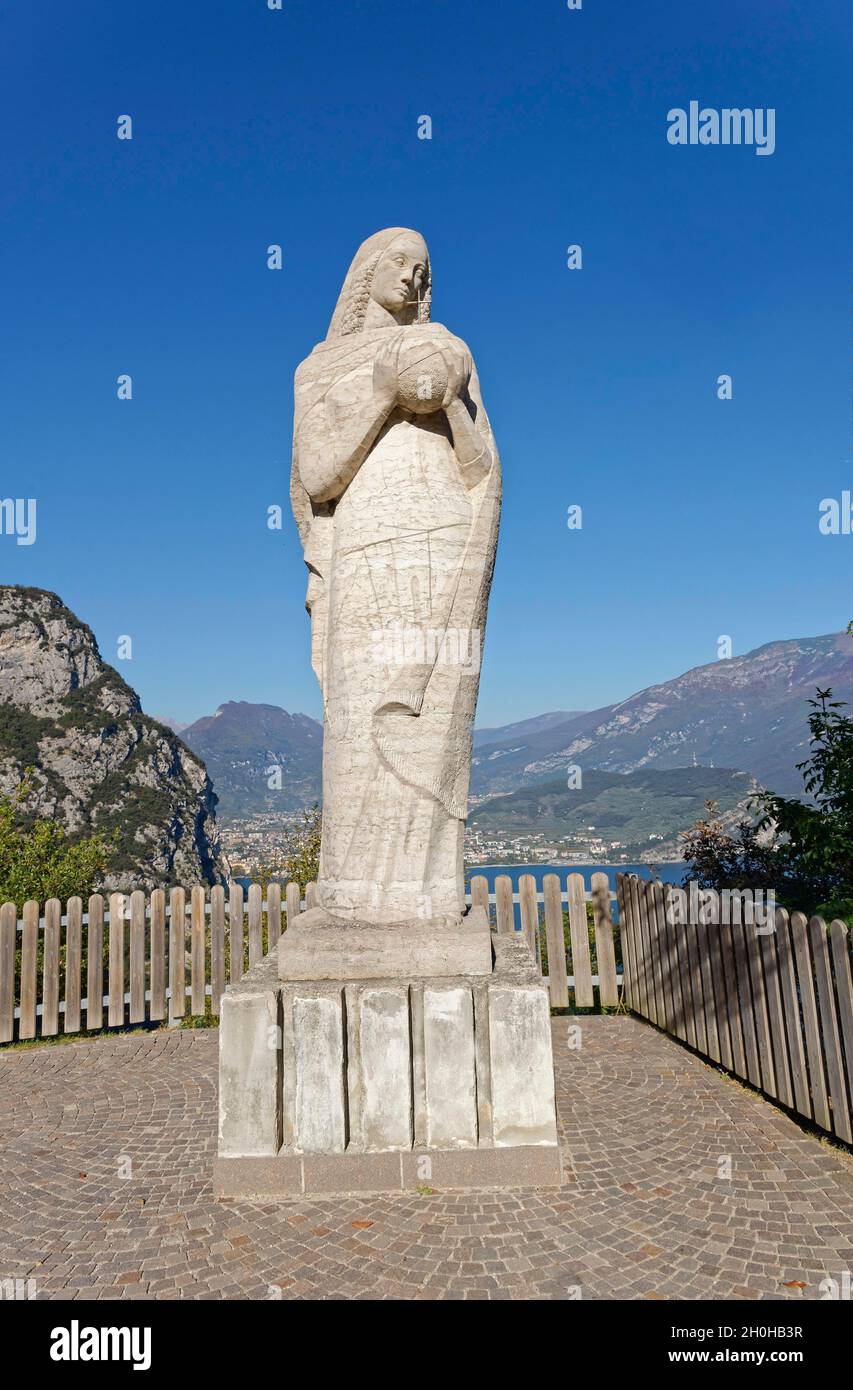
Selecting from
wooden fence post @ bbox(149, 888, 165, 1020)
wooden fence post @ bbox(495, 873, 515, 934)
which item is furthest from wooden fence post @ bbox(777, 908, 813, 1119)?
wooden fence post @ bbox(149, 888, 165, 1020)

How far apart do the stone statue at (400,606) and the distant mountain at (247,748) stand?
50.6m

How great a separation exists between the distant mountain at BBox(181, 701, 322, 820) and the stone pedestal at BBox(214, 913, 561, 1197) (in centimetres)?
5081

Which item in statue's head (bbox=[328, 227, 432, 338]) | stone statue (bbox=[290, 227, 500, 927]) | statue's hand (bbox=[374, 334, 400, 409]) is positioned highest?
statue's head (bbox=[328, 227, 432, 338])

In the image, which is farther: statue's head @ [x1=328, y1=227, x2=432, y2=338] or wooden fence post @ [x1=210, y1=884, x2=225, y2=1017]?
wooden fence post @ [x1=210, y1=884, x2=225, y2=1017]

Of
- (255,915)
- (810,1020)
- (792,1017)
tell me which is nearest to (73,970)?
(255,915)

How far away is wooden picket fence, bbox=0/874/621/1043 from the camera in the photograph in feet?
24.8

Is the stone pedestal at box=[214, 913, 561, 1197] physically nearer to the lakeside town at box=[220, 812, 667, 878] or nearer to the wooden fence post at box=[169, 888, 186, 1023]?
the lakeside town at box=[220, 812, 667, 878]

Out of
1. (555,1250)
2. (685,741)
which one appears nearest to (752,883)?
(555,1250)

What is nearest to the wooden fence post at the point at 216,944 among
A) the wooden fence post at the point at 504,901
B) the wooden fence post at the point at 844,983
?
the wooden fence post at the point at 504,901

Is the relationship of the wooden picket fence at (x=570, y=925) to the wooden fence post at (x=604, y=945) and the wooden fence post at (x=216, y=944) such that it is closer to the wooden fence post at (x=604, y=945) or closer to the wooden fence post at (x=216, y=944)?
the wooden fence post at (x=604, y=945)

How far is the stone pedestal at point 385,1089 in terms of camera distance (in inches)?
147

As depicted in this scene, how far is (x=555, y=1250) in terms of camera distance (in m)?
3.20

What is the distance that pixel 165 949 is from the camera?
26.9ft

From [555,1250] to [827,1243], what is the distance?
3.93 feet
